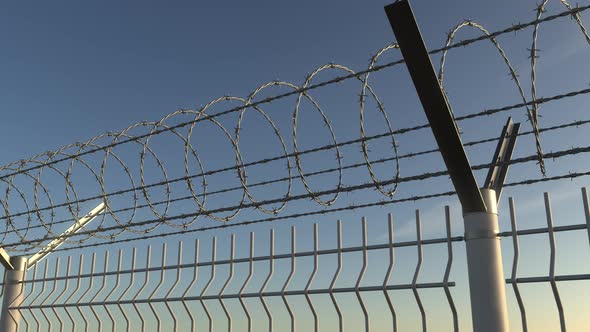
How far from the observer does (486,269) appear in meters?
5.96

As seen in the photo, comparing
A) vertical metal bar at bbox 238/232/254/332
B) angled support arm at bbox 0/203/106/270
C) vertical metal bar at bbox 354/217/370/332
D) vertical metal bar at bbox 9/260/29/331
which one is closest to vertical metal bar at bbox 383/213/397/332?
vertical metal bar at bbox 354/217/370/332

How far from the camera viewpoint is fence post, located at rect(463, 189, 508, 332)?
19.2ft

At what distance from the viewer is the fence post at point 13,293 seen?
10.5m

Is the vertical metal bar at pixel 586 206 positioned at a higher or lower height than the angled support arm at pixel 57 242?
lower

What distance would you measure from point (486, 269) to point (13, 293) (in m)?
8.52

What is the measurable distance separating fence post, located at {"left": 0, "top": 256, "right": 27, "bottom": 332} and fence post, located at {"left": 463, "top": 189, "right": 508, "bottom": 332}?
8144 millimetres

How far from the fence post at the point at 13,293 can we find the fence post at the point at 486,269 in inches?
321

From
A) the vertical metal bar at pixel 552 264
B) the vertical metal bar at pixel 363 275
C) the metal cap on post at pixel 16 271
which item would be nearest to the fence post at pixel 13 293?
the metal cap on post at pixel 16 271

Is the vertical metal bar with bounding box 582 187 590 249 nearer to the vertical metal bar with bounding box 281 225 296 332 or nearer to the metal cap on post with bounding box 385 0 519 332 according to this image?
the metal cap on post with bounding box 385 0 519 332

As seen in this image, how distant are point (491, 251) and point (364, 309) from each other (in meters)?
1.47

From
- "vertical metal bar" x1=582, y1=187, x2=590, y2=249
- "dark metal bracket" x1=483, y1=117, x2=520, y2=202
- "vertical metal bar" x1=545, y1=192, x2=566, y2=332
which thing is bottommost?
"vertical metal bar" x1=545, y1=192, x2=566, y2=332

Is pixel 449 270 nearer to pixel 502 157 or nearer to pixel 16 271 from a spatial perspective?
pixel 502 157

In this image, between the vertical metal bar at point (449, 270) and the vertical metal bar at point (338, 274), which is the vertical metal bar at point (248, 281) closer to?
the vertical metal bar at point (338, 274)

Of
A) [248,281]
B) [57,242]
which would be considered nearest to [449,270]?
[248,281]
